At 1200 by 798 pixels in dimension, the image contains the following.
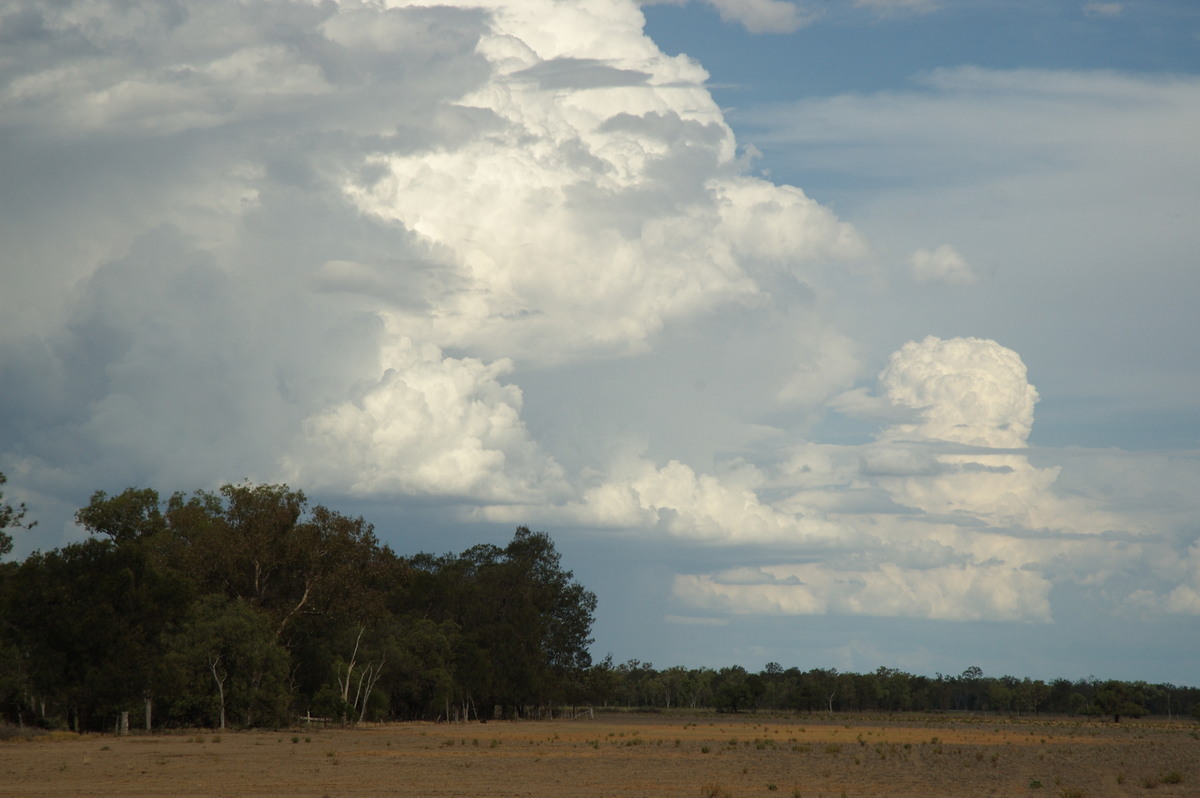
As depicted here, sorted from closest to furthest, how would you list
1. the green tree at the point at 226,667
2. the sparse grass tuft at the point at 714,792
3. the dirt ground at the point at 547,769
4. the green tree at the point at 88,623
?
1. the sparse grass tuft at the point at 714,792
2. the dirt ground at the point at 547,769
3. the green tree at the point at 88,623
4. the green tree at the point at 226,667

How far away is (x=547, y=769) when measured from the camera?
3678cm

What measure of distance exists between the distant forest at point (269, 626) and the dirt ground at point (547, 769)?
3.57 m

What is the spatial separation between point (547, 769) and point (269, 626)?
108 feet

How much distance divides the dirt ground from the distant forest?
357cm

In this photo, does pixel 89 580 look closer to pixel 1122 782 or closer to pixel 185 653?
pixel 185 653

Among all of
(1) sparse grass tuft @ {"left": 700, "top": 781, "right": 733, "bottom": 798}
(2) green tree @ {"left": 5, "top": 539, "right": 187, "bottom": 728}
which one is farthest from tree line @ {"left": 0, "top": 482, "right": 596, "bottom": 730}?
(1) sparse grass tuft @ {"left": 700, "top": 781, "right": 733, "bottom": 798}

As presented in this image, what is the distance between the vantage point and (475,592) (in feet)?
329

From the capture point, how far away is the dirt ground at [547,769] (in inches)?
1128

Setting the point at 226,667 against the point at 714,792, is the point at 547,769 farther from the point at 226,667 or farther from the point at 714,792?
the point at 226,667

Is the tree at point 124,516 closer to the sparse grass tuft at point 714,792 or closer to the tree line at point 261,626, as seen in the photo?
the tree line at point 261,626

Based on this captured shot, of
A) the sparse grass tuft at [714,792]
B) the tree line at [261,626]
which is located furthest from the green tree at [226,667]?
the sparse grass tuft at [714,792]

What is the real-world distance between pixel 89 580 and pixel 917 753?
39605 mm

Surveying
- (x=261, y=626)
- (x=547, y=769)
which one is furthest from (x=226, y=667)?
(x=547, y=769)

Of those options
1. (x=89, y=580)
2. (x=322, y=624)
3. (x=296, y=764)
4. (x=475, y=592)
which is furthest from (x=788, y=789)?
(x=475, y=592)
